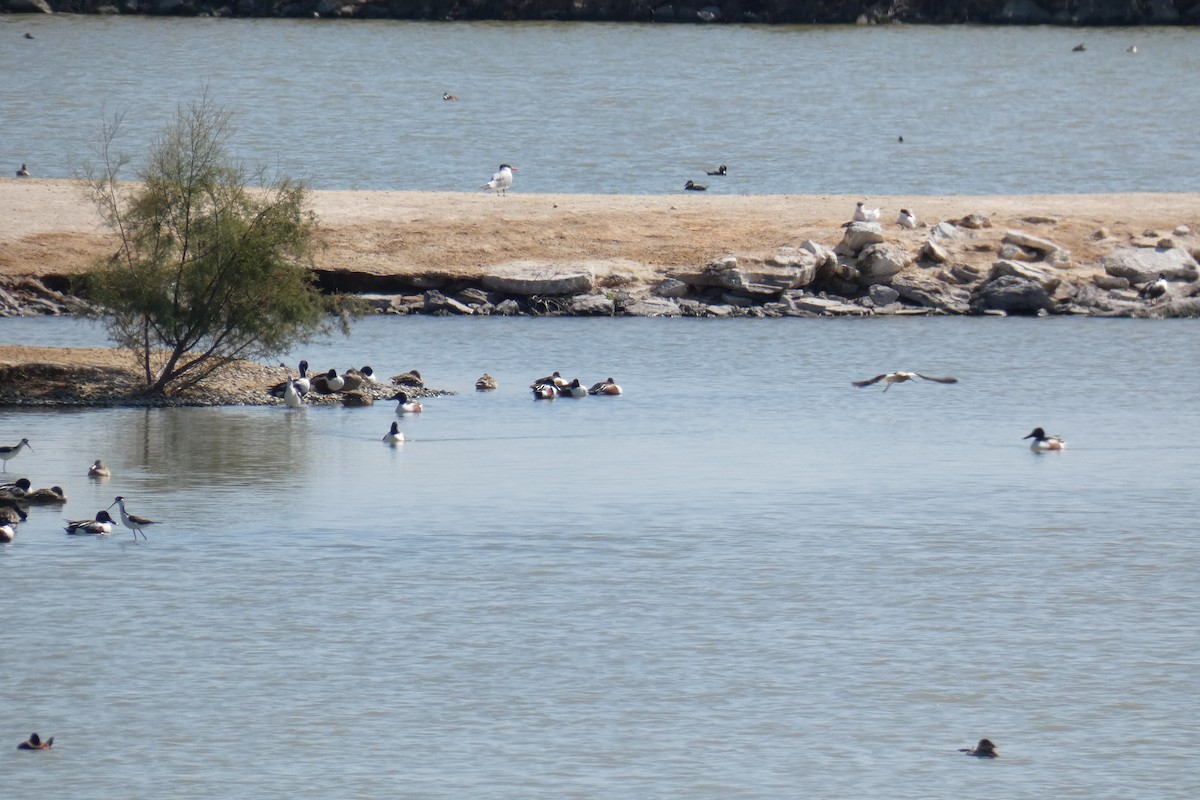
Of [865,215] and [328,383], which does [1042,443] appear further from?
[865,215]

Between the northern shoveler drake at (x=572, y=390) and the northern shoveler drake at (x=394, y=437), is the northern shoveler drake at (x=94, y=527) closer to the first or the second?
the northern shoveler drake at (x=394, y=437)

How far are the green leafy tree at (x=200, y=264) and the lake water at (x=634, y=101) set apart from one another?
17.2 metres

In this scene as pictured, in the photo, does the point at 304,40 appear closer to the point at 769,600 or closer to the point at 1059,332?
the point at 1059,332

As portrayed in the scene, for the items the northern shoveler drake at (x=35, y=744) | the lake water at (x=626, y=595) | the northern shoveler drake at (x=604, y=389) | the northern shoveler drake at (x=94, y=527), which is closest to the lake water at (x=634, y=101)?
the northern shoveler drake at (x=604, y=389)

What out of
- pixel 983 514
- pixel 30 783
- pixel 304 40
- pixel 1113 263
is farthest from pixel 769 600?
pixel 304 40

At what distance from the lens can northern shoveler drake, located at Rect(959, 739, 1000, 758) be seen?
45.4ft

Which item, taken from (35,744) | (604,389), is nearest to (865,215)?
(604,389)

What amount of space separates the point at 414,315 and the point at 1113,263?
12.3m

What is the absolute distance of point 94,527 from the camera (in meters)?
19.6

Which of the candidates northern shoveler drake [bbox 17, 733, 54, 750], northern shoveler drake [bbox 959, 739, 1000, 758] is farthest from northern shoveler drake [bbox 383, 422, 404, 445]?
northern shoveler drake [bbox 959, 739, 1000, 758]

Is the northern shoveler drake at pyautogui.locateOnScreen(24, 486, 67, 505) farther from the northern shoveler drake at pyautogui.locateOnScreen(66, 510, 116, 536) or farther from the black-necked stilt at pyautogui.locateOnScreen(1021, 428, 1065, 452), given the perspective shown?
the black-necked stilt at pyautogui.locateOnScreen(1021, 428, 1065, 452)

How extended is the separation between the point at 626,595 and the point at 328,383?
10.7 metres

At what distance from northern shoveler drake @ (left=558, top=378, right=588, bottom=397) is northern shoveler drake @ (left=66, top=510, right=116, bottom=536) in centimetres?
869

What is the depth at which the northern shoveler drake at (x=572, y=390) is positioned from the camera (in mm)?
27328
